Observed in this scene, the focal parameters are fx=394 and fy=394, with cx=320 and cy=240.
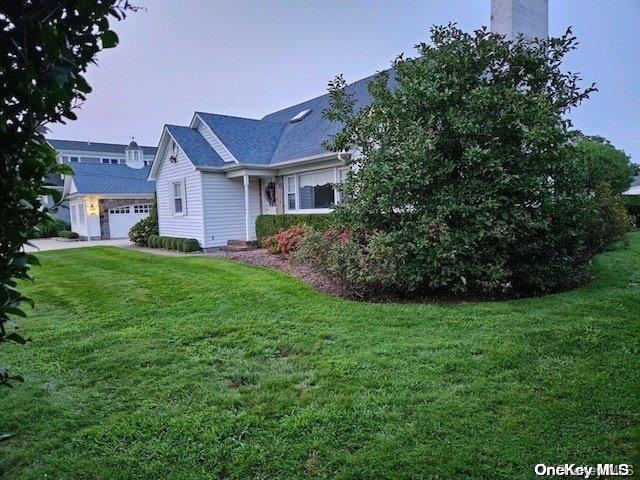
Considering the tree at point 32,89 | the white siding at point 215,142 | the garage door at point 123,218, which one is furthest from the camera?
the garage door at point 123,218

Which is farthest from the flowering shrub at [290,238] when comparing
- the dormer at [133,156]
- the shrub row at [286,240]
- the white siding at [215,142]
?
the dormer at [133,156]

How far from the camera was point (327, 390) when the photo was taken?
10.6 feet

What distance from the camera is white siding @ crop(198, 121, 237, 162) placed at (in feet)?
48.4

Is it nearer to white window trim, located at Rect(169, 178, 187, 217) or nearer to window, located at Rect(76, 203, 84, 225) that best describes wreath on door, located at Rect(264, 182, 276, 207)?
white window trim, located at Rect(169, 178, 187, 217)

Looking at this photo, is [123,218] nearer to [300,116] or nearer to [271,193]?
[271,193]

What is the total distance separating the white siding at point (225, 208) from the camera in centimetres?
1465

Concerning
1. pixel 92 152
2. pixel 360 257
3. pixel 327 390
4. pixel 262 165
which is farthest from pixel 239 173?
pixel 92 152

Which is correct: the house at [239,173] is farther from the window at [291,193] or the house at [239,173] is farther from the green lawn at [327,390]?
the green lawn at [327,390]

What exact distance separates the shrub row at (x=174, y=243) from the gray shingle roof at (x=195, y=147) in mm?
2902

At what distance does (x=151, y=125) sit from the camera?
40.3 metres

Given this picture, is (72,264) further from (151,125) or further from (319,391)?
(151,125)

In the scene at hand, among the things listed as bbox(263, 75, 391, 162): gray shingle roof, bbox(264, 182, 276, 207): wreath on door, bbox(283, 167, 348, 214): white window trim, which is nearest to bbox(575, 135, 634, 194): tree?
bbox(263, 75, 391, 162): gray shingle roof

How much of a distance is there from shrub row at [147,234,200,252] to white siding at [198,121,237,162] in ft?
11.0

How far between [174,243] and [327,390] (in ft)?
44.4
